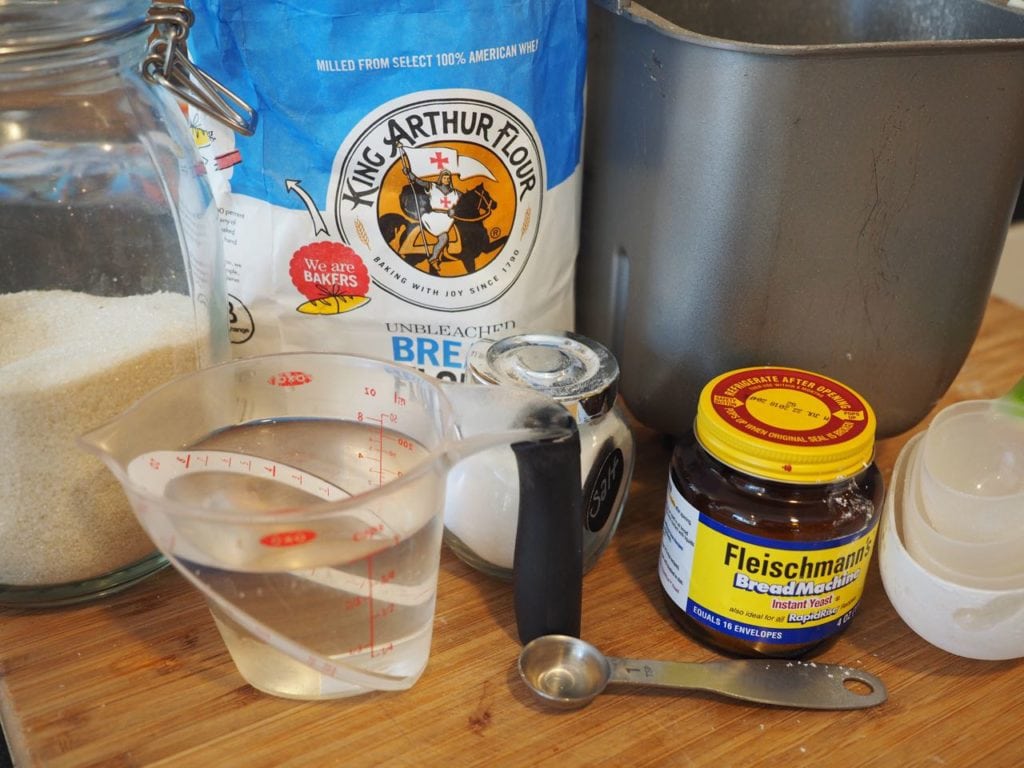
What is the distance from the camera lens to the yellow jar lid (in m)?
0.49

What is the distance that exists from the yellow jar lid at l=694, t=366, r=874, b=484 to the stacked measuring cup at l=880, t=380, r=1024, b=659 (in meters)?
0.06

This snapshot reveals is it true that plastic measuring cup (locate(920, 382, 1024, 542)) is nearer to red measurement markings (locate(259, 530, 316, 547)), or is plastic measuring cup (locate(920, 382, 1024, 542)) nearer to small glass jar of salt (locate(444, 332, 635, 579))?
small glass jar of salt (locate(444, 332, 635, 579))

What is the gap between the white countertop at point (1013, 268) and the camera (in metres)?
1.29

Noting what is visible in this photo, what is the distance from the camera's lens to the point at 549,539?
1.66 feet

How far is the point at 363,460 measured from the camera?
547mm

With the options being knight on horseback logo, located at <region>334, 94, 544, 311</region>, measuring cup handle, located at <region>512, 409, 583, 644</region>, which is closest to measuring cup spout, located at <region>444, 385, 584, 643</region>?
measuring cup handle, located at <region>512, 409, 583, 644</region>

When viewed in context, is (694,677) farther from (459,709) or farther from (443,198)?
(443,198)

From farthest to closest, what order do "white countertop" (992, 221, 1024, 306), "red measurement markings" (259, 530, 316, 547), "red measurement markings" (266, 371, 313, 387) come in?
"white countertop" (992, 221, 1024, 306) < "red measurement markings" (266, 371, 313, 387) < "red measurement markings" (259, 530, 316, 547)

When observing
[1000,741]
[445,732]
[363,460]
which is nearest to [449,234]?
[363,460]

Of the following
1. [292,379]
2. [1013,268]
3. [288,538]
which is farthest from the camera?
[1013,268]

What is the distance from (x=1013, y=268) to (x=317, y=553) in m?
1.13

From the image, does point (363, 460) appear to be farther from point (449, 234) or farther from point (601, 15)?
point (601, 15)

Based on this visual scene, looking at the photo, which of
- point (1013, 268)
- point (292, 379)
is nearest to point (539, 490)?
point (292, 379)

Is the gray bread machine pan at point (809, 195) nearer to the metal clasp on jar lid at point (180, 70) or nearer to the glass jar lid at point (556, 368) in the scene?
the glass jar lid at point (556, 368)
